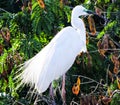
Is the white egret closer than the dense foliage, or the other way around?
the white egret

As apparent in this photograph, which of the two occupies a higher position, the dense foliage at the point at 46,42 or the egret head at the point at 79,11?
the egret head at the point at 79,11

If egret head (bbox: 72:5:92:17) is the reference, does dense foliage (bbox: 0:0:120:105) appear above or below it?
below

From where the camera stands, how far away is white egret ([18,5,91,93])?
11.2 feet

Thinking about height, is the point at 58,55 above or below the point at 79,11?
below

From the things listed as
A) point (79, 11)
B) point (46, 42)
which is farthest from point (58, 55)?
point (46, 42)

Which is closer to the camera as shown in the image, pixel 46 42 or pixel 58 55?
pixel 58 55

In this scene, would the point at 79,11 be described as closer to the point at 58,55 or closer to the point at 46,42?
the point at 58,55

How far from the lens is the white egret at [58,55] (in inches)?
134

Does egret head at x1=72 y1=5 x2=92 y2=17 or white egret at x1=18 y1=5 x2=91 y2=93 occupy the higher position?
egret head at x1=72 y1=5 x2=92 y2=17

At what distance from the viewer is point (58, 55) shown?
347 cm

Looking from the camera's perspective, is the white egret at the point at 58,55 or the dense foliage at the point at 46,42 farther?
the dense foliage at the point at 46,42

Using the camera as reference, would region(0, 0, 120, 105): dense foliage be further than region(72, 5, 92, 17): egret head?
Yes

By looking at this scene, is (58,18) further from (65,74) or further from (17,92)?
(17,92)

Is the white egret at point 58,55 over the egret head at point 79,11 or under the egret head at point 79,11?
under
